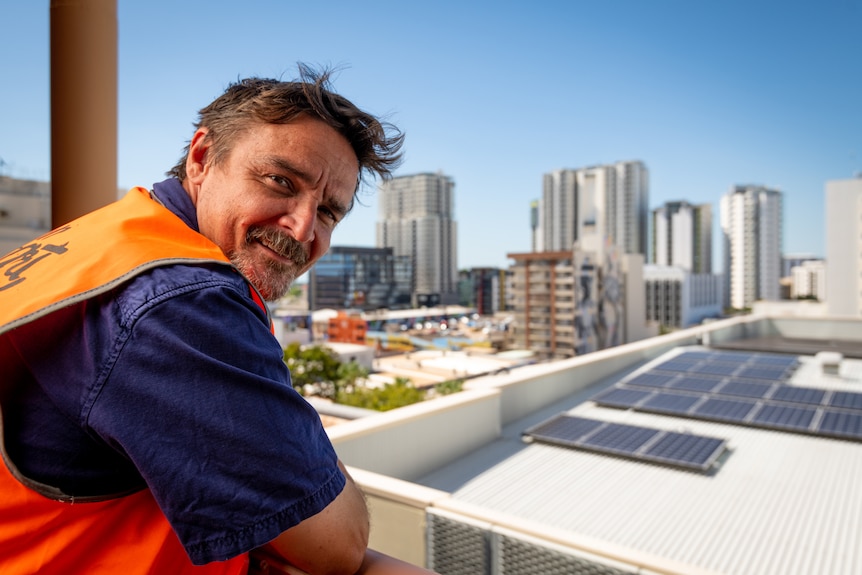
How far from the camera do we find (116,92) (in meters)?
1.90

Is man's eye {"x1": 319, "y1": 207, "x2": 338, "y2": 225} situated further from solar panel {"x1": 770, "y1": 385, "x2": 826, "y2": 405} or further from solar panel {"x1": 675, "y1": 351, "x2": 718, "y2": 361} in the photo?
solar panel {"x1": 675, "y1": 351, "x2": 718, "y2": 361}

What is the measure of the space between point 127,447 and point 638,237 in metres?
83.8

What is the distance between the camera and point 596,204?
76.0 meters

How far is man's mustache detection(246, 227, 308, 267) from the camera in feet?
3.01

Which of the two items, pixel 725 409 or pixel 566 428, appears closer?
pixel 566 428

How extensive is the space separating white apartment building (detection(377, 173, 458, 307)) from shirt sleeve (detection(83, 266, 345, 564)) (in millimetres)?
86857

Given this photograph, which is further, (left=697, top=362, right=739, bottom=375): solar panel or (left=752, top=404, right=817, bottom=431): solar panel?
(left=697, top=362, right=739, bottom=375): solar panel

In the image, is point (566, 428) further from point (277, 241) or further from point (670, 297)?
point (670, 297)

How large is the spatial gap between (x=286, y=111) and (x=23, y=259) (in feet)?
1.43

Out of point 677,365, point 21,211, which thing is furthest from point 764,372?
point 21,211

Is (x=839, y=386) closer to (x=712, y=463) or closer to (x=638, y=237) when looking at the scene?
(x=712, y=463)

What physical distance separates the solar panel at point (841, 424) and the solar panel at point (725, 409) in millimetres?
727

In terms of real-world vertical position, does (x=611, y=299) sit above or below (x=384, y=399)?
above

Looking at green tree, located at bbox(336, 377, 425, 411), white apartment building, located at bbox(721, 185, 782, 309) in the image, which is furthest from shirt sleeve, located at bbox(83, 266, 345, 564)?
white apartment building, located at bbox(721, 185, 782, 309)
